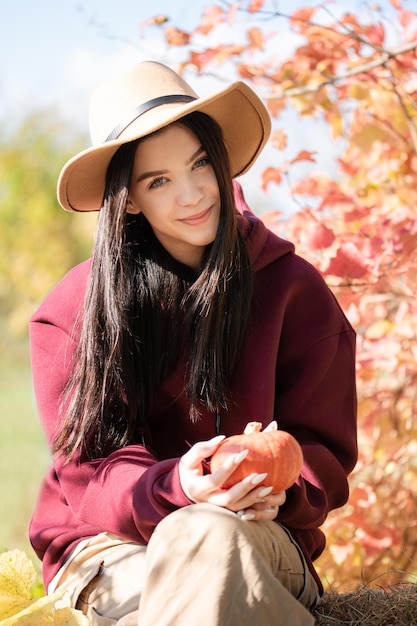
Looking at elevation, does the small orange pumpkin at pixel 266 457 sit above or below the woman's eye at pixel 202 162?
below

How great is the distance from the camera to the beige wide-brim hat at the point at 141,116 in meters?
2.34

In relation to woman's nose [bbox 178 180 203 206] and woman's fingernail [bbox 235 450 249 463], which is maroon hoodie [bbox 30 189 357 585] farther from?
woman's fingernail [bbox 235 450 249 463]

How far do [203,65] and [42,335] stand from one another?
4.80 feet

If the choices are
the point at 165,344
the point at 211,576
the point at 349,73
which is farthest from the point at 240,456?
the point at 349,73

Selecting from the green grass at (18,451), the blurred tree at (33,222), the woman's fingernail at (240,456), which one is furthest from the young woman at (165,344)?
the blurred tree at (33,222)

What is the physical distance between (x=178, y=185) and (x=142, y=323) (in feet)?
1.34

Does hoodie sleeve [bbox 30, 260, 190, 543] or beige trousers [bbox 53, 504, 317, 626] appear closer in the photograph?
beige trousers [bbox 53, 504, 317, 626]

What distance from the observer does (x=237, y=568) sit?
6.16ft

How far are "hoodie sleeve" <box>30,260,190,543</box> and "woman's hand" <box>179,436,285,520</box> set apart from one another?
42 millimetres

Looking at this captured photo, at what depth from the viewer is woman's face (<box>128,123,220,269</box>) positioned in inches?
91.5

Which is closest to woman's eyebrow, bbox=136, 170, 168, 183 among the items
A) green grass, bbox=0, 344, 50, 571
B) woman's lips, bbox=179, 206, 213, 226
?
woman's lips, bbox=179, 206, 213, 226

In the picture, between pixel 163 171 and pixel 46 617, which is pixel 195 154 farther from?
Result: pixel 46 617

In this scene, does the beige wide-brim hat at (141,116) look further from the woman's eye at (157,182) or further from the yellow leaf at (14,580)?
the yellow leaf at (14,580)

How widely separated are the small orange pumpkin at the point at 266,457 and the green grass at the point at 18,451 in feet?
12.2
